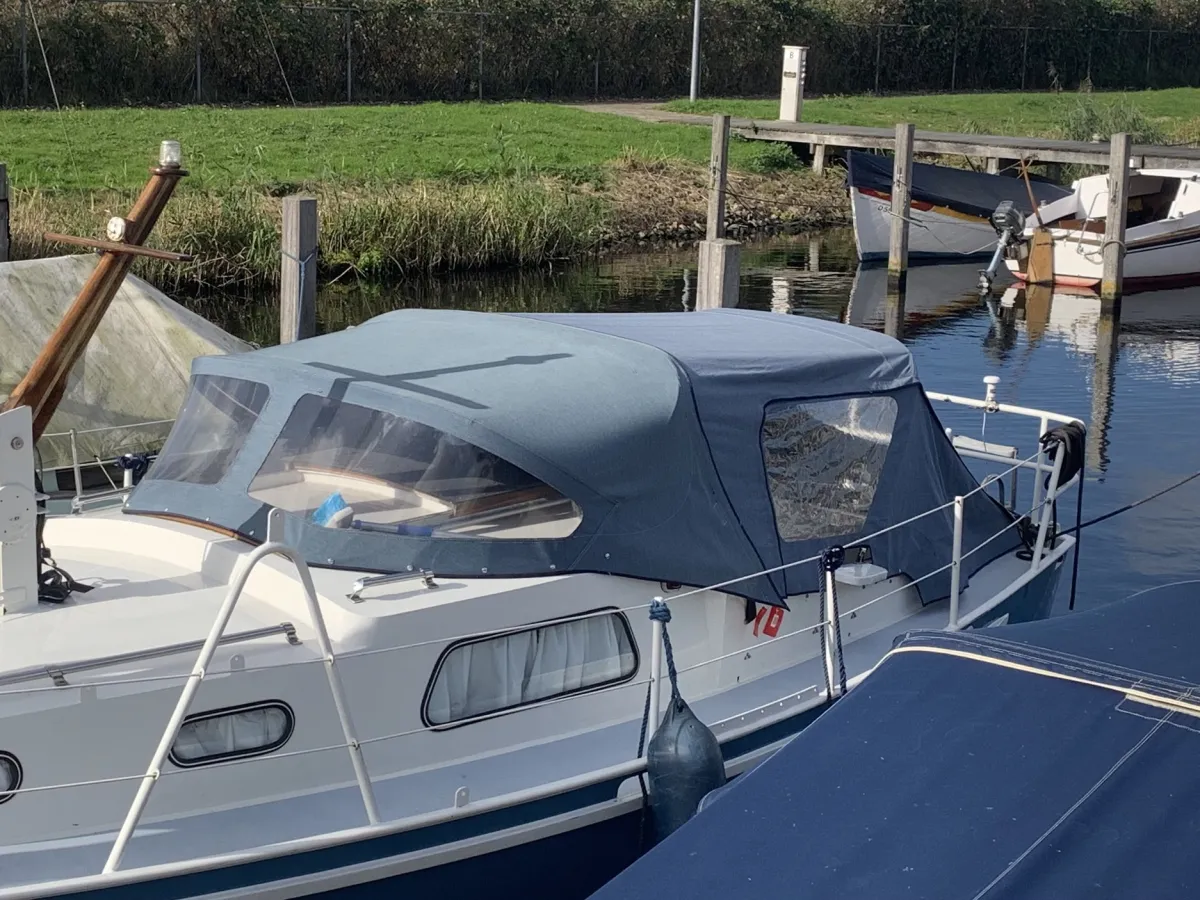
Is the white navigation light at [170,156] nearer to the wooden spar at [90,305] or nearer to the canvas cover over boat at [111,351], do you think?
the wooden spar at [90,305]

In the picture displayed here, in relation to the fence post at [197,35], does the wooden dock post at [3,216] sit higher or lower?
lower

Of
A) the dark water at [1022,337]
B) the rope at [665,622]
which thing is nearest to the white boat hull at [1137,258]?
the dark water at [1022,337]

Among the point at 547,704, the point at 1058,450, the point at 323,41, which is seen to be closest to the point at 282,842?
the point at 547,704

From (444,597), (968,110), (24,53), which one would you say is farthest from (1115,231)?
(968,110)

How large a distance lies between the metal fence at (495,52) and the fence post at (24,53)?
60 millimetres

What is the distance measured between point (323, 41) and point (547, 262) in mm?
15130

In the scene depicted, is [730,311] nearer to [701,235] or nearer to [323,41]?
[701,235]

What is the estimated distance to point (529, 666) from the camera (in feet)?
21.3

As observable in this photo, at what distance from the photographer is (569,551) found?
6.53 metres

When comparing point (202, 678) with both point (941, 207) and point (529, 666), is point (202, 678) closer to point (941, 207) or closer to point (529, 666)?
point (529, 666)

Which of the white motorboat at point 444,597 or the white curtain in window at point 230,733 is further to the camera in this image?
the white curtain in window at point 230,733

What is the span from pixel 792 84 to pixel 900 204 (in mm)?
9257

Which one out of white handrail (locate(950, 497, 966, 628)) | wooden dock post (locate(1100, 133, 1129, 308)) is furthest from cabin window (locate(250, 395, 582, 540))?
wooden dock post (locate(1100, 133, 1129, 308))

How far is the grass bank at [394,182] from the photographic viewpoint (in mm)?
20484
